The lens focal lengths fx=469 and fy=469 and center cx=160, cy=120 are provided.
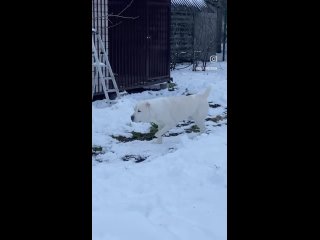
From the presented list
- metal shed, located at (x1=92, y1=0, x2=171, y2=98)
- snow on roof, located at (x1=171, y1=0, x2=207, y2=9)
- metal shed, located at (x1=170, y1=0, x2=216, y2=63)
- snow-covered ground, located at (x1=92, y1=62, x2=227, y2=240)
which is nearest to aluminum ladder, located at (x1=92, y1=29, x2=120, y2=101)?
metal shed, located at (x1=92, y1=0, x2=171, y2=98)

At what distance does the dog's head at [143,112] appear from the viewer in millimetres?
6916

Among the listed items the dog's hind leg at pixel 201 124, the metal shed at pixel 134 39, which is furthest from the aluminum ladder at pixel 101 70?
the dog's hind leg at pixel 201 124

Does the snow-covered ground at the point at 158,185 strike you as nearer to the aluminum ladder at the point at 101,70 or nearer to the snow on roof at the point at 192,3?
the aluminum ladder at the point at 101,70

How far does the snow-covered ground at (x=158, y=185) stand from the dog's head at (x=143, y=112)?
36cm

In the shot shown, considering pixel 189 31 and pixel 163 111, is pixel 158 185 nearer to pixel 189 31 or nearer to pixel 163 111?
pixel 163 111

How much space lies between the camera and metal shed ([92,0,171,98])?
450 inches

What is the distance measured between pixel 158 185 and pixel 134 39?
777cm

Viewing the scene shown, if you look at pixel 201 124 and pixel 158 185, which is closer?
pixel 158 185

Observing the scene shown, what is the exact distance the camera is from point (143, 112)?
22.8 ft

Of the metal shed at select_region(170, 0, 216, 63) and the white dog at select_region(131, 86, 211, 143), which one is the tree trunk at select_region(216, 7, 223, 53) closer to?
the metal shed at select_region(170, 0, 216, 63)

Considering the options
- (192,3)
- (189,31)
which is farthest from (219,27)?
(189,31)
